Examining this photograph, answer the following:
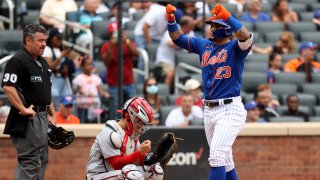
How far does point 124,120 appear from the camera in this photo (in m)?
9.12

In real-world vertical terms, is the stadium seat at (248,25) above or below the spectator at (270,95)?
above

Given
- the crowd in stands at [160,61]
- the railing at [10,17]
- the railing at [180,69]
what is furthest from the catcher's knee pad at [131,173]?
the railing at [10,17]

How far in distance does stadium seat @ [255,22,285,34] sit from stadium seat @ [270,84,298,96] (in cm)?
188

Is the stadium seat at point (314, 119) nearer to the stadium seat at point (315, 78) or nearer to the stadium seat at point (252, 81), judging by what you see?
the stadium seat at point (252, 81)

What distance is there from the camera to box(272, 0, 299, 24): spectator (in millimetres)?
17156

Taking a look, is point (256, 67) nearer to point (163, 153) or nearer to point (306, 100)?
point (306, 100)

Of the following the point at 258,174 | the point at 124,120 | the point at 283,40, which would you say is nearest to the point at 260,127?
the point at 258,174

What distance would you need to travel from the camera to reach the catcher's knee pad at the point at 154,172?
911cm

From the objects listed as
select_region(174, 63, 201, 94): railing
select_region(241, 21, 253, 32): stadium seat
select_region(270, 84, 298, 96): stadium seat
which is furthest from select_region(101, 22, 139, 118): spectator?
select_region(241, 21, 253, 32): stadium seat

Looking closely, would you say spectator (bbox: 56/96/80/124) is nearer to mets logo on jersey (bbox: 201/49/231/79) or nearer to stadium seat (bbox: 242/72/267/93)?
stadium seat (bbox: 242/72/267/93)

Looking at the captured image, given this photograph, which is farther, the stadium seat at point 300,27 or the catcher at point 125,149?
the stadium seat at point 300,27

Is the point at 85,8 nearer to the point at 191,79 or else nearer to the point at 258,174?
the point at 191,79

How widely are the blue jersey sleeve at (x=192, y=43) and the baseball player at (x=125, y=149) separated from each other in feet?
4.06

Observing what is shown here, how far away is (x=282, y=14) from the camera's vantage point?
56.4 ft
